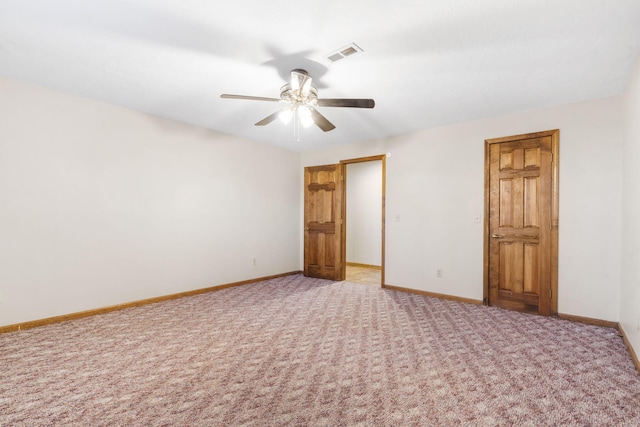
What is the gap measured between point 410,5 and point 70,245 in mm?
4017

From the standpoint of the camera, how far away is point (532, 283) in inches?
148

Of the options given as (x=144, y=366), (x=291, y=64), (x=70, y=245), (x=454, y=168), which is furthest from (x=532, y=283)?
(x=70, y=245)

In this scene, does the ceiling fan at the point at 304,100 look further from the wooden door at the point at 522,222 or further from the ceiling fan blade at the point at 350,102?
the wooden door at the point at 522,222

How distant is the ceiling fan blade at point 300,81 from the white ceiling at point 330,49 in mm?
101

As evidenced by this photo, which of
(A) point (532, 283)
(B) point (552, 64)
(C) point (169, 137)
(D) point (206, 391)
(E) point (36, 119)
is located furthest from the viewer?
(C) point (169, 137)

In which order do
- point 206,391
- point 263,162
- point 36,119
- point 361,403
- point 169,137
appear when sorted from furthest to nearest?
1. point 263,162
2. point 169,137
3. point 36,119
4. point 206,391
5. point 361,403

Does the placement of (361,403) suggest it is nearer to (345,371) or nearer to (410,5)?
(345,371)

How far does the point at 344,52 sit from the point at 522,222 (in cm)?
306

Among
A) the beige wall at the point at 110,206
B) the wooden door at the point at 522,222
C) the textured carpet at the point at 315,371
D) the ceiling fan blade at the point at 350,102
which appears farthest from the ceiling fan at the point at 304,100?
the wooden door at the point at 522,222

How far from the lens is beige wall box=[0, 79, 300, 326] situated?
308 centimetres

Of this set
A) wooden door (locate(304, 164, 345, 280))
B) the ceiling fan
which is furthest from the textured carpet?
the ceiling fan

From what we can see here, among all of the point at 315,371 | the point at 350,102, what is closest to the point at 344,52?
the point at 350,102

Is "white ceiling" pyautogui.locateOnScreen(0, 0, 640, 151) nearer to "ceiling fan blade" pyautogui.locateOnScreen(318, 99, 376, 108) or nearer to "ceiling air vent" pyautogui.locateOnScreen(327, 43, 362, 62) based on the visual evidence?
"ceiling air vent" pyautogui.locateOnScreen(327, 43, 362, 62)

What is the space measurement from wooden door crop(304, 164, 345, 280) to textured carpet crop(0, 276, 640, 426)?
2050 mm
